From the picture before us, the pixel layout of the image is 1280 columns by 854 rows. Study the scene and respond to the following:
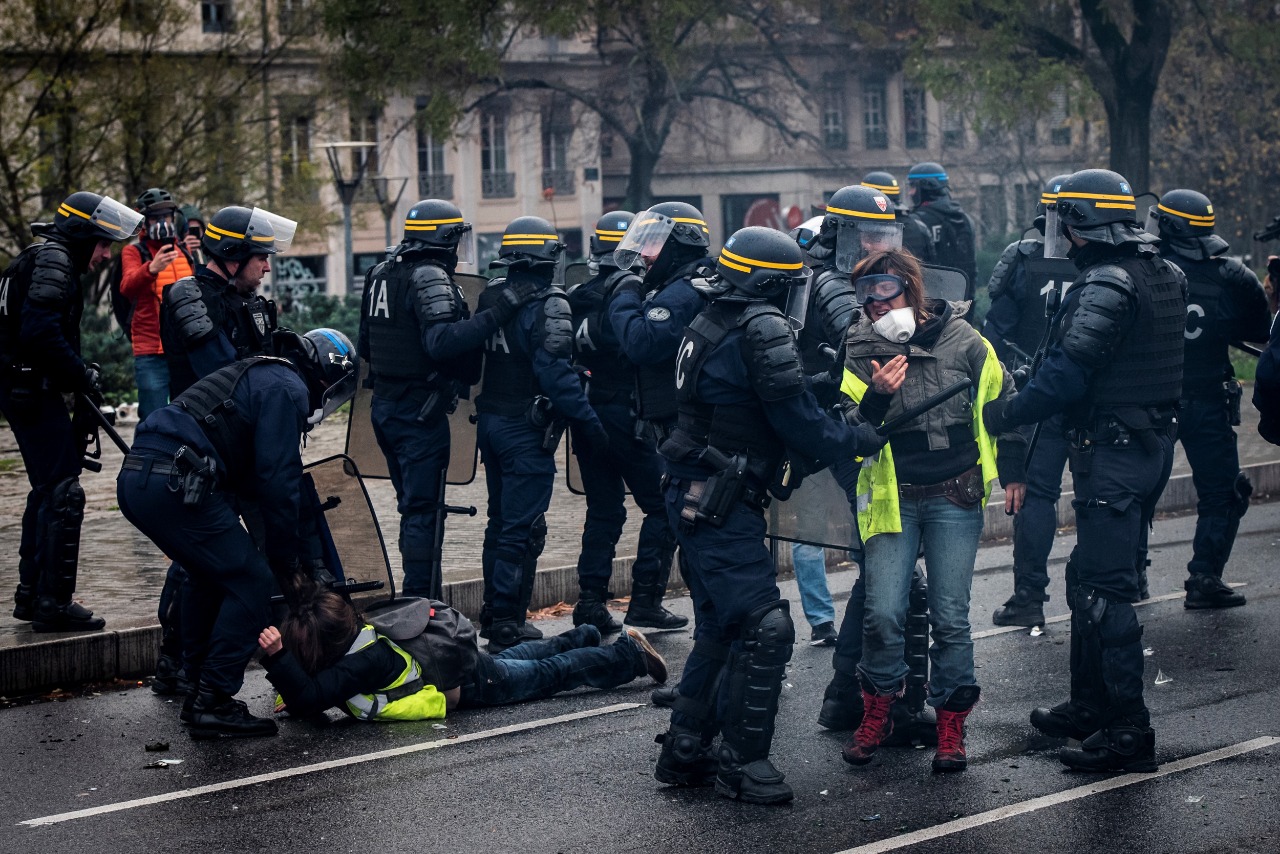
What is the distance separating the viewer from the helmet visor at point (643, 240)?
686 centimetres

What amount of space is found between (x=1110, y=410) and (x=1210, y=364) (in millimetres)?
2630

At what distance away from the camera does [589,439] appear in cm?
813

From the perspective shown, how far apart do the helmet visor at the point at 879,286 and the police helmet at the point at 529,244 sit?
7.35 ft

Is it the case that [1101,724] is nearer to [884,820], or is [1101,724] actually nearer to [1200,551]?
[884,820]

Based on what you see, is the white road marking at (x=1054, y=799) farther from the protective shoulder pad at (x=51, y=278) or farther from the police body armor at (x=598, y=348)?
the protective shoulder pad at (x=51, y=278)

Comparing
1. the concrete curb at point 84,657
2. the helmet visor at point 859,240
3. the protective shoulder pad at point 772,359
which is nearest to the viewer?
the protective shoulder pad at point 772,359

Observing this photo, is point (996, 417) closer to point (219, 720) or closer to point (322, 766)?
point (322, 766)

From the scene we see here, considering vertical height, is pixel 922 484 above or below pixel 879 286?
below

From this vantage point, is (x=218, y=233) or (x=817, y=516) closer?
(x=817, y=516)

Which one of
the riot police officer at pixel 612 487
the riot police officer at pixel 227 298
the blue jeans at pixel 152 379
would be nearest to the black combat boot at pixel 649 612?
the riot police officer at pixel 612 487

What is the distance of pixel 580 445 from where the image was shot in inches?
328

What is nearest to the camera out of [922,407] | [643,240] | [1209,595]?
[922,407]

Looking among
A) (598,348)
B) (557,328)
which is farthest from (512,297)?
(598,348)

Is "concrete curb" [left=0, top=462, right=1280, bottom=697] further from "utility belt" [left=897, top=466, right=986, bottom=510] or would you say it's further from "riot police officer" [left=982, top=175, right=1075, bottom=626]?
"utility belt" [left=897, top=466, right=986, bottom=510]
